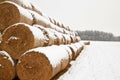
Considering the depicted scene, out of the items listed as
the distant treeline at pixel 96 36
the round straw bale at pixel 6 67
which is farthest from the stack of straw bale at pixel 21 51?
the distant treeline at pixel 96 36

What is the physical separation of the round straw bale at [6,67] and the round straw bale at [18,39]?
13 cm

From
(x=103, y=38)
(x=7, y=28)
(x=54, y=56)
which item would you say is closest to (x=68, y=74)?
(x=54, y=56)

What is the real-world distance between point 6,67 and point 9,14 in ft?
4.24

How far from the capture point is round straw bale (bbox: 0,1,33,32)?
17.7 ft

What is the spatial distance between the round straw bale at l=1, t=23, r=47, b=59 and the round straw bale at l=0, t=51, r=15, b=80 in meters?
0.13

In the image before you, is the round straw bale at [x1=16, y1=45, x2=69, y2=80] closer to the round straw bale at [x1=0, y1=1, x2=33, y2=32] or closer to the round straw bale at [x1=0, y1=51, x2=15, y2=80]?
the round straw bale at [x1=0, y1=51, x2=15, y2=80]

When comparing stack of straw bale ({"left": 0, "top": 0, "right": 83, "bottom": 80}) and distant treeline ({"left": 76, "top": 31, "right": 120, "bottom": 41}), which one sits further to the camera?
distant treeline ({"left": 76, "top": 31, "right": 120, "bottom": 41})

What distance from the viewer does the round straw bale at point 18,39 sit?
5.02 m

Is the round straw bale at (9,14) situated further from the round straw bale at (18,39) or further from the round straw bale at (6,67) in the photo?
the round straw bale at (6,67)

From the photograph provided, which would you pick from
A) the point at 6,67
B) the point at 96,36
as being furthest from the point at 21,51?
the point at 96,36

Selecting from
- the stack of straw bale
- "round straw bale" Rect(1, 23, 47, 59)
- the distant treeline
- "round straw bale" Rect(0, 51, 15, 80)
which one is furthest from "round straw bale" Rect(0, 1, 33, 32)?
the distant treeline

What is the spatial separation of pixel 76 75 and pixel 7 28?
250cm

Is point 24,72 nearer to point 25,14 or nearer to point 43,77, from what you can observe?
point 43,77

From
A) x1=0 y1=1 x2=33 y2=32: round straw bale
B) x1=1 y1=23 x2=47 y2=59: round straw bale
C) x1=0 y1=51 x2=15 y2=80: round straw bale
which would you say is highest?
x1=0 y1=1 x2=33 y2=32: round straw bale
